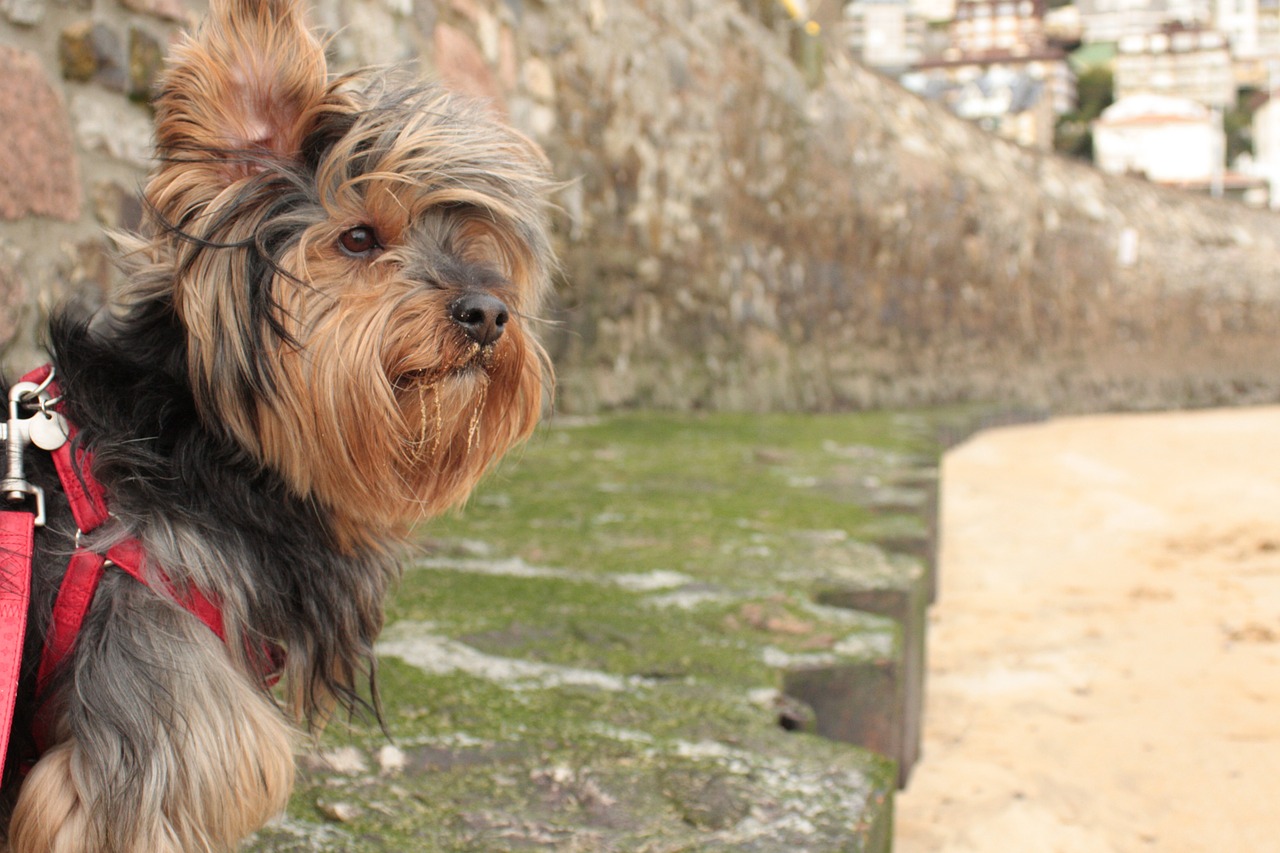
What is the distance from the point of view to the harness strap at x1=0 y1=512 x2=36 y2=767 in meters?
1.17

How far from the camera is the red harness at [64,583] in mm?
1178

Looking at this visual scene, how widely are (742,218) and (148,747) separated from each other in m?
7.99

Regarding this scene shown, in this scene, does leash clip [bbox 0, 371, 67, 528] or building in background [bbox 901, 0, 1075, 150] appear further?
building in background [bbox 901, 0, 1075, 150]

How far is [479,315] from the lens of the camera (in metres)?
1.46

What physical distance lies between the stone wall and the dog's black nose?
43cm

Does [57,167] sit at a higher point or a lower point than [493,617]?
higher

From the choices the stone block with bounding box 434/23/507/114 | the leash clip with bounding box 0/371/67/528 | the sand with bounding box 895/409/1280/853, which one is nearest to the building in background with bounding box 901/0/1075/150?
the sand with bounding box 895/409/1280/853

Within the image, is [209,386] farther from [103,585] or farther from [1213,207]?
[1213,207]

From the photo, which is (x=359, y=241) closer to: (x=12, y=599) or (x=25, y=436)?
(x=25, y=436)

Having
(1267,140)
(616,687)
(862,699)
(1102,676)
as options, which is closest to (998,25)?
(1267,140)

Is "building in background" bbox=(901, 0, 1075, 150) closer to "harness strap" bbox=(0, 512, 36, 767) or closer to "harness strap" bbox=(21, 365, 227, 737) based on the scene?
"harness strap" bbox=(21, 365, 227, 737)

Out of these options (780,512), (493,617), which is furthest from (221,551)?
(780,512)

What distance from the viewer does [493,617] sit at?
2537mm

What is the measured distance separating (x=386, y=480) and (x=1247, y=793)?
88.7 inches
